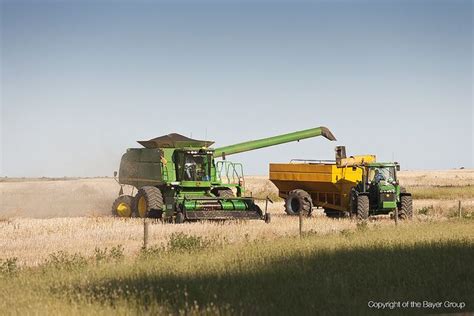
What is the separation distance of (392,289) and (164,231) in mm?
11705

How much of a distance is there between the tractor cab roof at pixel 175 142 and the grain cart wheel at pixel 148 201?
2.13m

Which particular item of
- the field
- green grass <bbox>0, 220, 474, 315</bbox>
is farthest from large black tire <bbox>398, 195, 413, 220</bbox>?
green grass <bbox>0, 220, 474, 315</bbox>

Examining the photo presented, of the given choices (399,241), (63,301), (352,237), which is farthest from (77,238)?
(63,301)

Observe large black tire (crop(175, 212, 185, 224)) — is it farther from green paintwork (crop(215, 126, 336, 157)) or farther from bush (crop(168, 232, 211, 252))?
bush (crop(168, 232, 211, 252))

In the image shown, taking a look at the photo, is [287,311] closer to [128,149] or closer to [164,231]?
[164,231]

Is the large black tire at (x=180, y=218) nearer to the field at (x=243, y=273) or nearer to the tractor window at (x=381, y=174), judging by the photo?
the field at (x=243, y=273)

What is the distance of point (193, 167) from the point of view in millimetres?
27516

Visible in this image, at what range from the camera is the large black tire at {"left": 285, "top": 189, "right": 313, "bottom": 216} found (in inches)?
1166

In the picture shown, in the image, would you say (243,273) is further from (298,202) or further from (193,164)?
(298,202)

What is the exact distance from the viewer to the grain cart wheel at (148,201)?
26.6m

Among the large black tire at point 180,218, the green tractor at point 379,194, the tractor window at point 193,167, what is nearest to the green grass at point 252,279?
the large black tire at point 180,218

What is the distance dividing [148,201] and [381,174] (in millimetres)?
8467

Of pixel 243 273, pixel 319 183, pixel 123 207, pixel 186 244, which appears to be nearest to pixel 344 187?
pixel 319 183

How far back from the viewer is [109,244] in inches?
755
